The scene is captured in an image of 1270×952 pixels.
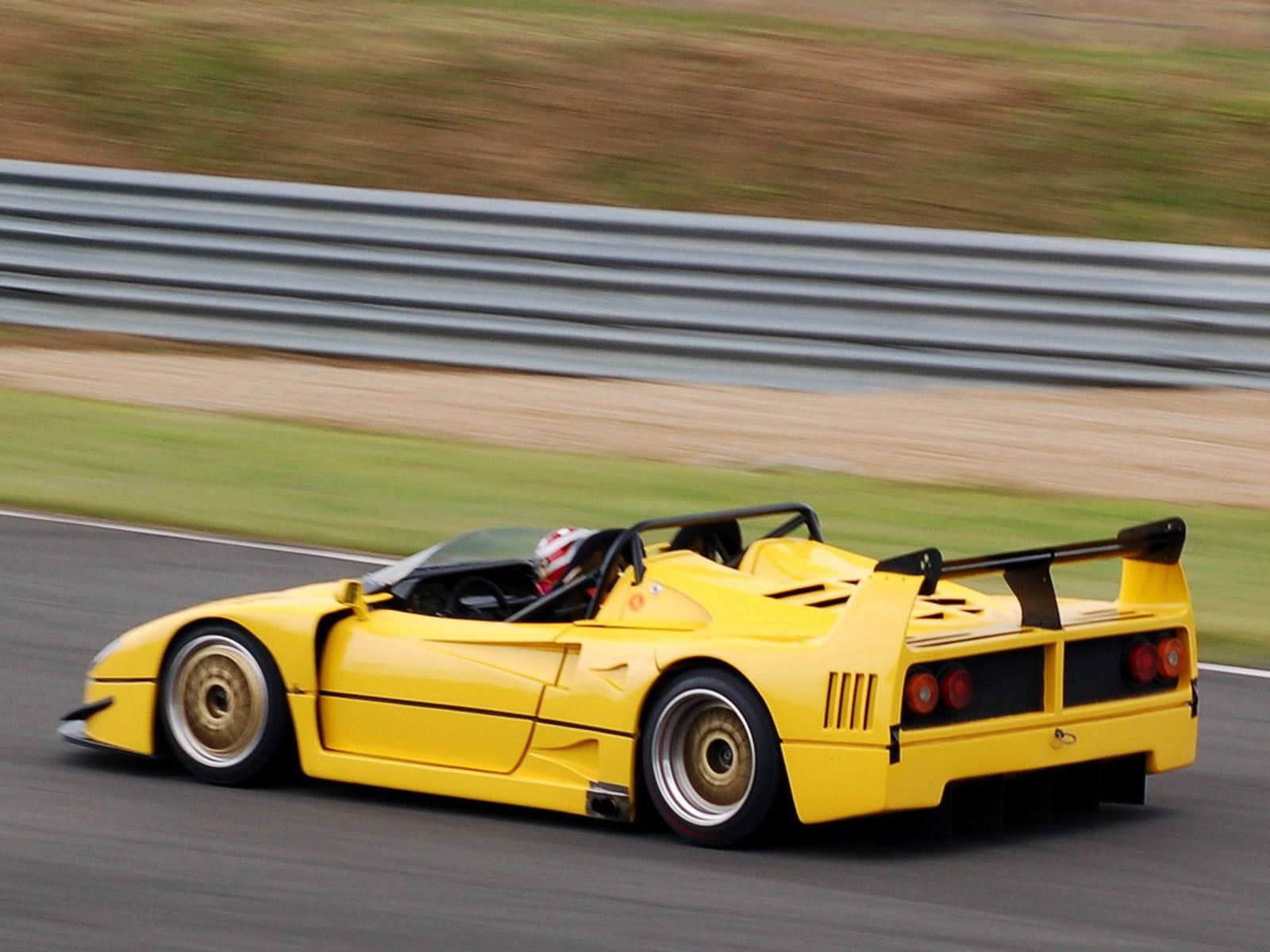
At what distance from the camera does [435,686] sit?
261 inches

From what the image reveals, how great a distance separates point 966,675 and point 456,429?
831cm

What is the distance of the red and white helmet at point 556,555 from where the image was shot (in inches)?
268

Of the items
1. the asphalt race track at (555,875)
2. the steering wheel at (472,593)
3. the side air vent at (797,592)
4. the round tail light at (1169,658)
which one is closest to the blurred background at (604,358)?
the asphalt race track at (555,875)

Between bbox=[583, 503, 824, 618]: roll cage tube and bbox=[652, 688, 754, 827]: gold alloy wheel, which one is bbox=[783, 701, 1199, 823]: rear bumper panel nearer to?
bbox=[652, 688, 754, 827]: gold alloy wheel

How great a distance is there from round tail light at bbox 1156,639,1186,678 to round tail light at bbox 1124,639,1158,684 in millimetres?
32

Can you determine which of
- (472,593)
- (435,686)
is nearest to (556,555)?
(472,593)

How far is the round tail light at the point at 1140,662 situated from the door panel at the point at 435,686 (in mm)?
1610

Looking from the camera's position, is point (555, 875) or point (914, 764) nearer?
point (914, 764)

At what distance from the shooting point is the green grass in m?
11.2

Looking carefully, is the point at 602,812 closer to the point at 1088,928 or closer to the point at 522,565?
the point at 522,565

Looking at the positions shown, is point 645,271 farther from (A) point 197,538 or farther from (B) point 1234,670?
(B) point 1234,670

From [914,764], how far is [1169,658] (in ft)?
3.55

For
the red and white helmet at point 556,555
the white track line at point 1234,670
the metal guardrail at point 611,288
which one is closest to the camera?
the red and white helmet at point 556,555

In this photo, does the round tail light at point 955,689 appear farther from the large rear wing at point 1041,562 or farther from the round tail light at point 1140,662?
the round tail light at point 1140,662
